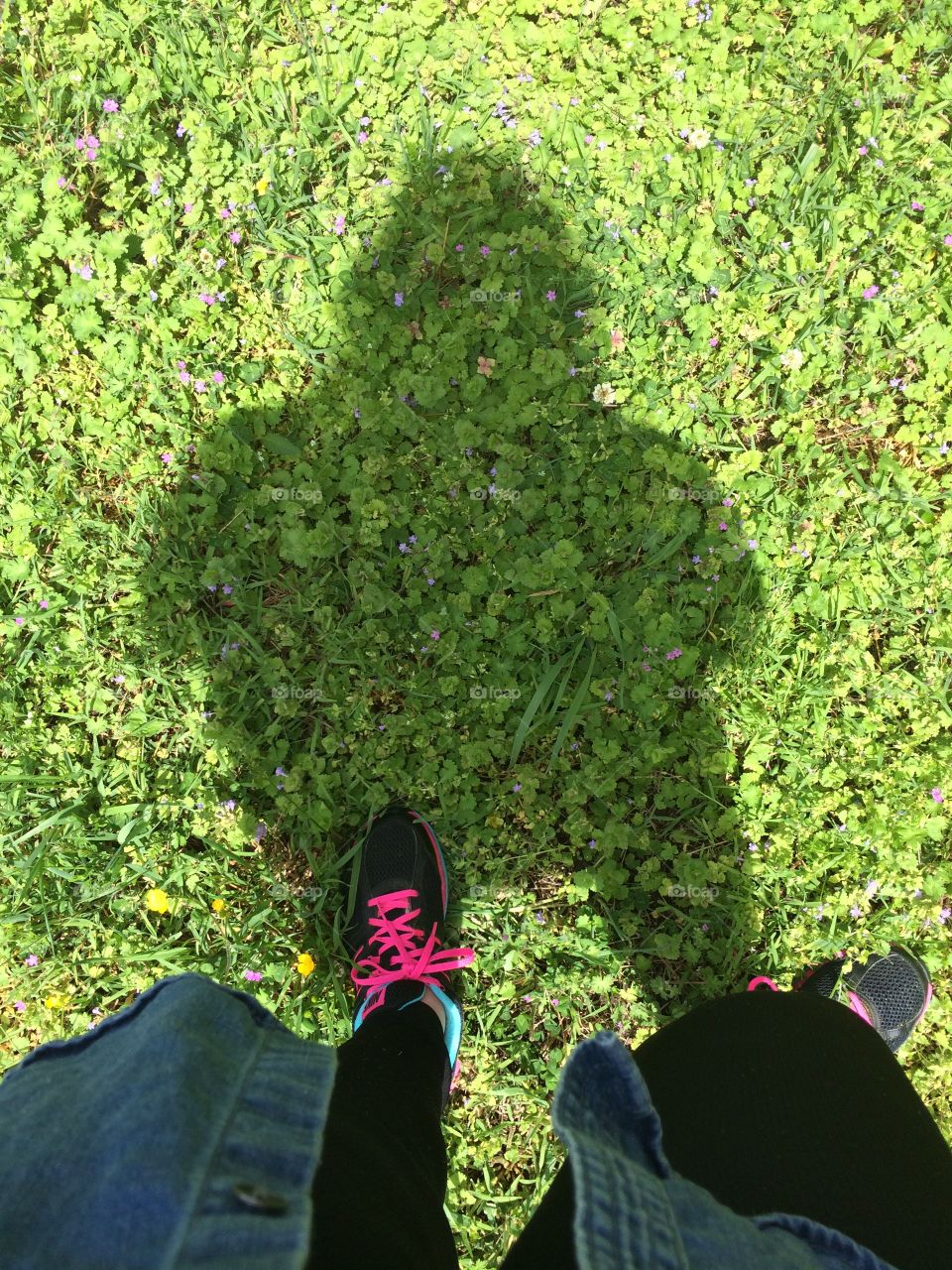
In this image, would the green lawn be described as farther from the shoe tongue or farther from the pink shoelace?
the shoe tongue

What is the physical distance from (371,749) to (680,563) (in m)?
1.38

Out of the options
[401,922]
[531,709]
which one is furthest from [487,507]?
[401,922]

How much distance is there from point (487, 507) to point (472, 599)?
37 centimetres

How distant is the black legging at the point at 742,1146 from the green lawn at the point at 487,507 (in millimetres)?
868

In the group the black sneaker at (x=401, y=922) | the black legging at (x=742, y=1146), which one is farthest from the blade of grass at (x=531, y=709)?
the black legging at (x=742, y=1146)

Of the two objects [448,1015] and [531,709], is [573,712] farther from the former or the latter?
[448,1015]

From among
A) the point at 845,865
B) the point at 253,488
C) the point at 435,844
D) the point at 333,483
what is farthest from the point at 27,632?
the point at 845,865

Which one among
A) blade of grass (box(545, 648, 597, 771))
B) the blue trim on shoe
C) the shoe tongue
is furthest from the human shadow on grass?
the shoe tongue

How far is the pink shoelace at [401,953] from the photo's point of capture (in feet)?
9.13

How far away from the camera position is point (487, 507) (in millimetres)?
3129

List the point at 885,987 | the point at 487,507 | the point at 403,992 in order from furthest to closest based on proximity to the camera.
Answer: the point at 487,507
the point at 885,987
the point at 403,992

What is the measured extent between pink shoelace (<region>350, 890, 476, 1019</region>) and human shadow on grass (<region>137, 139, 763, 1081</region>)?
11cm

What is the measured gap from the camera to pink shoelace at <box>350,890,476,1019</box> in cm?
278

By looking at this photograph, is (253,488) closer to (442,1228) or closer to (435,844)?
(435,844)
